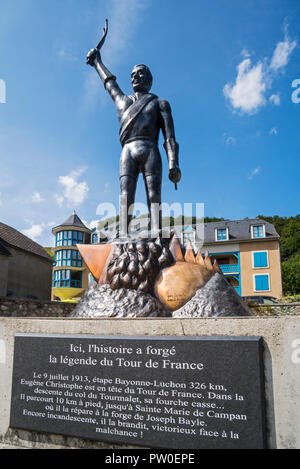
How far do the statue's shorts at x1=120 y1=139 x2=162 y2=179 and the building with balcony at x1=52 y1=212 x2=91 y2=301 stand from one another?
2851 centimetres

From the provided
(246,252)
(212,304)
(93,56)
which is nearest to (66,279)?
(246,252)

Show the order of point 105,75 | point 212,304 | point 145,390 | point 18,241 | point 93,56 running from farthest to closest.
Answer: point 18,241, point 93,56, point 105,75, point 212,304, point 145,390

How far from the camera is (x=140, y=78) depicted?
16.4 feet

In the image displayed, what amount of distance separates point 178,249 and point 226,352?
194cm

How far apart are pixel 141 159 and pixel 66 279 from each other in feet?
98.8

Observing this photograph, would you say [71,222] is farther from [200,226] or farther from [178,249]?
[178,249]

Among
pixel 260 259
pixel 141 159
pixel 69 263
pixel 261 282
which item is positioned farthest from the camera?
pixel 69 263

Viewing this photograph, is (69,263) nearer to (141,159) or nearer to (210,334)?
(141,159)

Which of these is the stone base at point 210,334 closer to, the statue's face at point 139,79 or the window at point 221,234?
the statue's face at point 139,79

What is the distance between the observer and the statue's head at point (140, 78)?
5004mm

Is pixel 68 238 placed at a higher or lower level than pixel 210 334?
higher

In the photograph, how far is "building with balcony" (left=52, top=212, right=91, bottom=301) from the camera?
3306 cm
